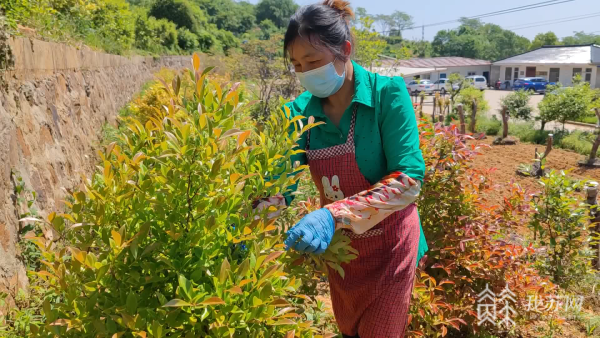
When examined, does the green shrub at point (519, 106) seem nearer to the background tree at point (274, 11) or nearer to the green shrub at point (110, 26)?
the green shrub at point (110, 26)

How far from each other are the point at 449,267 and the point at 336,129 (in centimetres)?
111

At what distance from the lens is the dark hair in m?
1.44

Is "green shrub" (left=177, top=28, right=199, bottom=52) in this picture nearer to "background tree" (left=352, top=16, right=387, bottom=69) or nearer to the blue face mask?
"background tree" (left=352, top=16, right=387, bottom=69)

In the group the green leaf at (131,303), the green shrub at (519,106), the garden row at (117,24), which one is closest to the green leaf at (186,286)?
the green leaf at (131,303)

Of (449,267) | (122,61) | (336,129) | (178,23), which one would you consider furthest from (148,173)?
(178,23)

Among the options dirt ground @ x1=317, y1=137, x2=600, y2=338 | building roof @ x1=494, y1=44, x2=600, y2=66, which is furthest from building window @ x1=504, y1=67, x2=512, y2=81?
dirt ground @ x1=317, y1=137, x2=600, y2=338

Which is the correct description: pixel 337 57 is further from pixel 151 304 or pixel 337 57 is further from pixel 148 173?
pixel 151 304

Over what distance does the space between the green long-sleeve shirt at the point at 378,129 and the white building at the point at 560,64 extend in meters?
34.6

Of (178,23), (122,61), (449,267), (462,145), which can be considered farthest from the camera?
(178,23)

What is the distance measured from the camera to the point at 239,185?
99cm

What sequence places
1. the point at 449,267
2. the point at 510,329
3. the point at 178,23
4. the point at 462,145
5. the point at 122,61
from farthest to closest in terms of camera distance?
the point at 178,23 → the point at 122,61 → the point at 510,329 → the point at 462,145 → the point at 449,267

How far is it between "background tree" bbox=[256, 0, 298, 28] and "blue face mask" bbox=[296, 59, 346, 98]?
2710 inches

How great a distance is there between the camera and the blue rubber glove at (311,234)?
1192mm

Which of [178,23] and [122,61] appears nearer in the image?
[122,61]
